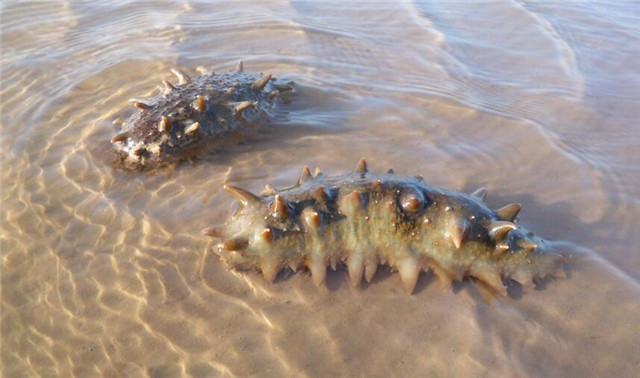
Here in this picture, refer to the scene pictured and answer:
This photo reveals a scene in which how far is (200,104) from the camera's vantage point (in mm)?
4383

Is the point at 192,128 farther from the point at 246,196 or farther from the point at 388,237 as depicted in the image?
the point at 388,237

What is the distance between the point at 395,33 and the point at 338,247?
482cm

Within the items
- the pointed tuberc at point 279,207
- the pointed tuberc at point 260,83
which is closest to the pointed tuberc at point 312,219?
the pointed tuberc at point 279,207

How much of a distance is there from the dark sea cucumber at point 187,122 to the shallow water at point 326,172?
0.56 ft

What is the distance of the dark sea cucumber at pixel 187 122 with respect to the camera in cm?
430

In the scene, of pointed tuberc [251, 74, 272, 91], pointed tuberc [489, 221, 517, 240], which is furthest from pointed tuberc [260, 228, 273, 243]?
pointed tuberc [251, 74, 272, 91]

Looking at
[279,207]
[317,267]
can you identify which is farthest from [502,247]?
[279,207]

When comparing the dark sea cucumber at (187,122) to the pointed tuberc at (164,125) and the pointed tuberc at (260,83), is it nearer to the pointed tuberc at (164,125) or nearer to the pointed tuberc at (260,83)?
the pointed tuberc at (164,125)

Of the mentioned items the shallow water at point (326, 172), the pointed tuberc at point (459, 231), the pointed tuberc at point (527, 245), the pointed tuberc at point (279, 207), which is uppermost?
the pointed tuberc at point (279, 207)

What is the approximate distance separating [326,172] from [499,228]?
5.84ft

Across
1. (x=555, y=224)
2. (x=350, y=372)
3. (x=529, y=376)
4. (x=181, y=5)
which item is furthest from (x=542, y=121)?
(x=181, y=5)

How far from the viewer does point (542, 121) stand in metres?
4.93

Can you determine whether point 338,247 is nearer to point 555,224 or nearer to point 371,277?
point 371,277

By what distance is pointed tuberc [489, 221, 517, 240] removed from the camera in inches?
115
